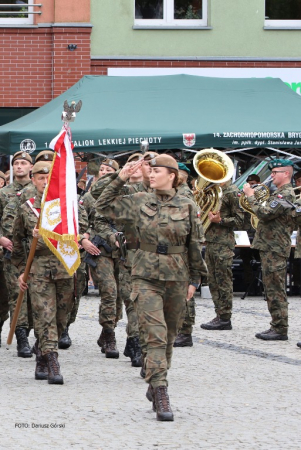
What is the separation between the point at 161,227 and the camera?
7.59 m

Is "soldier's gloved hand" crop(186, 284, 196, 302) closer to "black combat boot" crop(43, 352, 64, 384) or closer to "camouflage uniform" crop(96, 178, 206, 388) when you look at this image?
"camouflage uniform" crop(96, 178, 206, 388)

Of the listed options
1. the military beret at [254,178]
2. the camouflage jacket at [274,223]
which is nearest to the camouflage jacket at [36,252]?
the camouflage jacket at [274,223]

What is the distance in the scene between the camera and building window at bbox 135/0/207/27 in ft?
73.4

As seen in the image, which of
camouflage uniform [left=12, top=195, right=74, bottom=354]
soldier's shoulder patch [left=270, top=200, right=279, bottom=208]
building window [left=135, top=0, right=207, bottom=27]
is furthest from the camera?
building window [left=135, top=0, right=207, bottom=27]

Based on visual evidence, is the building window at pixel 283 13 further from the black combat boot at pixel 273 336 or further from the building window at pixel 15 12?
the black combat boot at pixel 273 336

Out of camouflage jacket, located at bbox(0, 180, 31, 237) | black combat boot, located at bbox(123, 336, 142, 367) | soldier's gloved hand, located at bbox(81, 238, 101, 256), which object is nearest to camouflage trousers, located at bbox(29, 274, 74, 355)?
black combat boot, located at bbox(123, 336, 142, 367)

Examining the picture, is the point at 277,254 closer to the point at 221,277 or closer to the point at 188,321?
the point at 221,277

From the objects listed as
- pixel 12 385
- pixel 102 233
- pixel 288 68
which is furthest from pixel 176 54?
pixel 12 385

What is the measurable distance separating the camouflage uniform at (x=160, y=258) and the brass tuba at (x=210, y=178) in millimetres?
4876

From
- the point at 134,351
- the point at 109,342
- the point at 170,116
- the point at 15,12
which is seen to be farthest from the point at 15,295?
the point at 15,12

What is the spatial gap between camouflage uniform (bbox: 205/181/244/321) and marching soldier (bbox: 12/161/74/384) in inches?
155

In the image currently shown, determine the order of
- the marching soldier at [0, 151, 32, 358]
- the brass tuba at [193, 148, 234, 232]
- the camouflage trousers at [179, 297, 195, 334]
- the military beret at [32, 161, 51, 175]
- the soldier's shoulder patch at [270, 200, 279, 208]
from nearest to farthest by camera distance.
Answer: the military beret at [32, 161, 51, 175] → the marching soldier at [0, 151, 32, 358] → the camouflage trousers at [179, 297, 195, 334] → the soldier's shoulder patch at [270, 200, 279, 208] → the brass tuba at [193, 148, 234, 232]

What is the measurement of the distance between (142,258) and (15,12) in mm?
15291

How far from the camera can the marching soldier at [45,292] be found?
888 centimetres
